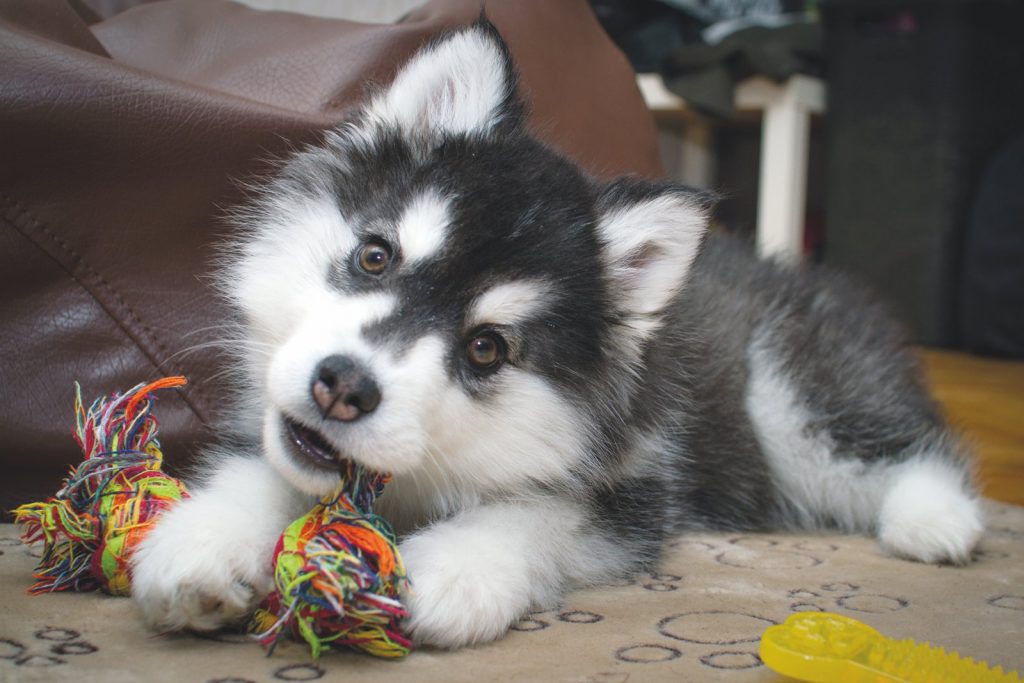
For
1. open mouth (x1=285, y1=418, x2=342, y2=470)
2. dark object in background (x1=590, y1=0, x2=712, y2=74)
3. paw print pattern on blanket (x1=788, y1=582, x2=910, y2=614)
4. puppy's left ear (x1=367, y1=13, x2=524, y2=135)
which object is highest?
dark object in background (x1=590, y1=0, x2=712, y2=74)

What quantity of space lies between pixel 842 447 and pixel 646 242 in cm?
103

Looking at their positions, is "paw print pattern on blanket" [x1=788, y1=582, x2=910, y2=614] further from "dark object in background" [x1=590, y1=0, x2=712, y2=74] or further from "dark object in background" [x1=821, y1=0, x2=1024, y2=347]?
"dark object in background" [x1=821, y1=0, x2=1024, y2=347]

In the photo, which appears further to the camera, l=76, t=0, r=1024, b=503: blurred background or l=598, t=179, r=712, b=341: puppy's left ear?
l=76, t=0, r=1024, b=503: blurred background

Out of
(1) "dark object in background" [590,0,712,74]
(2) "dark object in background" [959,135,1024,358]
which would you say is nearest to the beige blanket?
(1) "dark object in background" [590,0,712,74]

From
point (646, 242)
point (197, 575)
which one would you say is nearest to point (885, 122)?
point (646, 242)

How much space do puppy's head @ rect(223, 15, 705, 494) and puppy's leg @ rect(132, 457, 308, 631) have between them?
0.38ft

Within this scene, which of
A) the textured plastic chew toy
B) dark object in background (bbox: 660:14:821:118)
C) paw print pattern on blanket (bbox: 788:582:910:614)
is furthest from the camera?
dark object in background (bbox: 660:14:821:118)

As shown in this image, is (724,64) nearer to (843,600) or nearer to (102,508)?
(843,600)

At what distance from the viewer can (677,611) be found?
1.82 m

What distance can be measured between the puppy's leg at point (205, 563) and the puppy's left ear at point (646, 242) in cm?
83

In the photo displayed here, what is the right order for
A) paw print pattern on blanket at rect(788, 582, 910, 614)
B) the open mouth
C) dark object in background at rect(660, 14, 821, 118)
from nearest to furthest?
1. the open mouth
2. paw print pattern on blanket at rect(788, 582, 910, 614)
3. dark object in background at rect(660, 14, 821, 118)

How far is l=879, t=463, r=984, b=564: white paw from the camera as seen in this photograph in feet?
7.46

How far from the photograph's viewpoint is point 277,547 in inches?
60.4

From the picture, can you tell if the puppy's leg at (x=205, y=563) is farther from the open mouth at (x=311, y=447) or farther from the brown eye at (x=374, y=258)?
the brown eye at (x=374, y=258)
